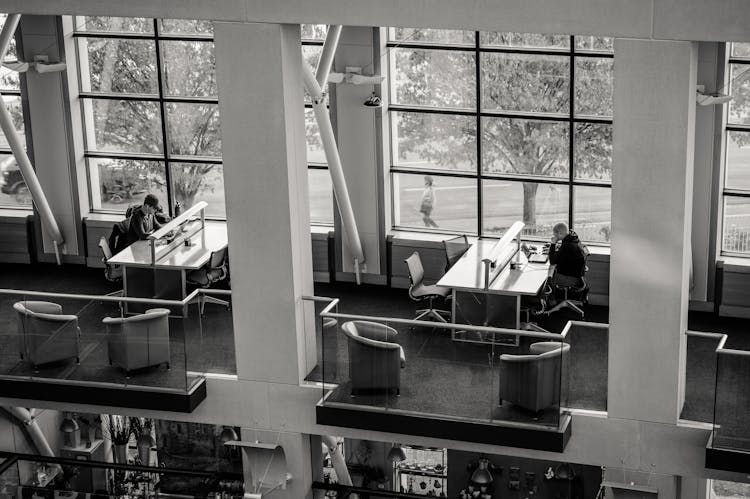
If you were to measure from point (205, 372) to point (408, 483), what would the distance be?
3.19m

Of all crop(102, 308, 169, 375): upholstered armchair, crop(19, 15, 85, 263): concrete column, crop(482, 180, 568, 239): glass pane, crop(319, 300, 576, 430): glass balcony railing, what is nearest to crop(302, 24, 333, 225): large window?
crop(482, 180, 568, 239): glass pane

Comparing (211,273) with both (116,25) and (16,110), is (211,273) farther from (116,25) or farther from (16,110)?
(16,110)

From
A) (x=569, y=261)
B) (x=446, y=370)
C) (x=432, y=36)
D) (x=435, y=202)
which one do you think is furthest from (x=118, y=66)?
(x=446, y=370)

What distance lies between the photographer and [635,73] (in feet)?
40.9

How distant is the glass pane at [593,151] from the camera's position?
18.0m

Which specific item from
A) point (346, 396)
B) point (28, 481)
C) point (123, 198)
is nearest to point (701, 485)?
point (346, 396)

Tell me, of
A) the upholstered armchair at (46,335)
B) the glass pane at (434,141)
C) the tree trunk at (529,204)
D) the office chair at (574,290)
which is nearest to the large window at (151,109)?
the glass pane at (434,141)

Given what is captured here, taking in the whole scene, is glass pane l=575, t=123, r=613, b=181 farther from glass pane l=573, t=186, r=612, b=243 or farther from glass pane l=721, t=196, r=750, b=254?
glass pane l=721, t=196, r=750, b=254

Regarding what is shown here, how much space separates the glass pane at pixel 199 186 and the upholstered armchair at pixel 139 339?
5436 millimetres

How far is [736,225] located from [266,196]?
7.13 metres

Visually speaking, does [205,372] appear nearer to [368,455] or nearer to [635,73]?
[368,455]

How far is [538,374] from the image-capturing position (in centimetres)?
1338

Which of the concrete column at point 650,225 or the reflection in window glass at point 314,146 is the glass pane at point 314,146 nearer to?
the reflection in window glass at point 314,146

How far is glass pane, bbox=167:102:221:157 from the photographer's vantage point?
64.8ft
